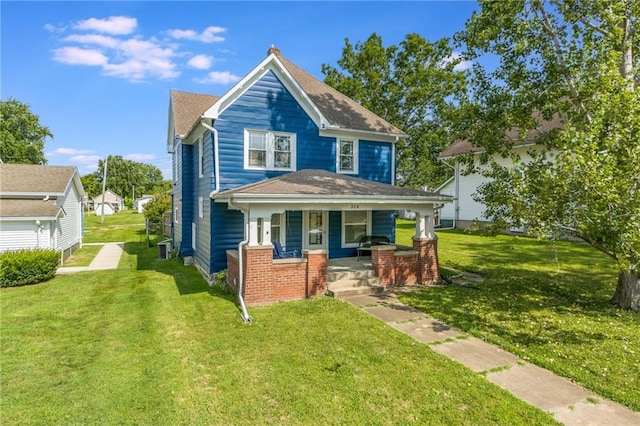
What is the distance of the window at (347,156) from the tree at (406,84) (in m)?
14.9

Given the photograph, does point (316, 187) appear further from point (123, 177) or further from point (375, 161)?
point (123, 177)

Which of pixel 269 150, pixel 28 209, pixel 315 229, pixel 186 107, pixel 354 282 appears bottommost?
pixel 354 282

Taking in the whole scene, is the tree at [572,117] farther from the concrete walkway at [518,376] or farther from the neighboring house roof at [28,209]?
the neighboring house roof at [28,209]

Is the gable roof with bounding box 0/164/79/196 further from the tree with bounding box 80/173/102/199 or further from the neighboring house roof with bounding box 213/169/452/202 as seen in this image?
the tree with bounding box 80/173/102/199

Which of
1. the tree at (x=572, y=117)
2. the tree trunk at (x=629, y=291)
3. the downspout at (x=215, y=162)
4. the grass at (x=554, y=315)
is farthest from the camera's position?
the downspout at (x=215, y=162)

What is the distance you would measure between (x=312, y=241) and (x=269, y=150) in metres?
3.68

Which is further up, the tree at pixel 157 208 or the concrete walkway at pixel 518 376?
the tree at pixel 157 208

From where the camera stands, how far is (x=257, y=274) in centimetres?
915

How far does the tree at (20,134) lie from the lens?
1836 inches

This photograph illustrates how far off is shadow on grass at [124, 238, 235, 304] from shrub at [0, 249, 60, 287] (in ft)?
10.2

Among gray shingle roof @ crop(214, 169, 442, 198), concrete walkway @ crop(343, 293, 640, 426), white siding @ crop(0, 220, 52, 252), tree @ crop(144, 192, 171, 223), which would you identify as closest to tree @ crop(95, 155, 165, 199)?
tree @ crop(144, 192, 171, 223)

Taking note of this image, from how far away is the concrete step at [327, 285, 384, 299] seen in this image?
9938 mm

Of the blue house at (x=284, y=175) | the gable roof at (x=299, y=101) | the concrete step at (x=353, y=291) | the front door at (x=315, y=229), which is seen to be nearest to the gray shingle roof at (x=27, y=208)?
the blue house at (x=284, y=175)

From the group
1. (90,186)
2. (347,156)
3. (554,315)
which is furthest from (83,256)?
(90,186)
